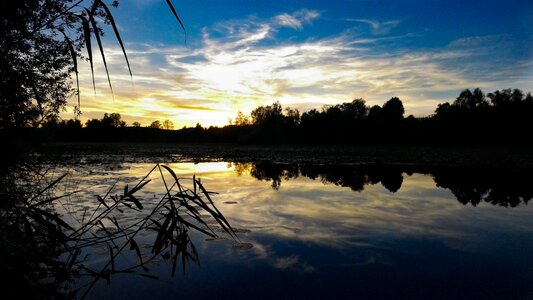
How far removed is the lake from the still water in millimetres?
19

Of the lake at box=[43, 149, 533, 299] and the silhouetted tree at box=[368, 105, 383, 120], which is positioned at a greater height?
the silhouetted tree at box=[368, 105, 383, 120]

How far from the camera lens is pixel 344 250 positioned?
6.23 metres

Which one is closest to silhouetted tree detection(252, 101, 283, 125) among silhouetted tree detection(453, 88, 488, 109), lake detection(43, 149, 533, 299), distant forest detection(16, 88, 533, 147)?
distant forest detection(16, 88, 533, 147)

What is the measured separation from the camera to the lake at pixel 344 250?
463cm

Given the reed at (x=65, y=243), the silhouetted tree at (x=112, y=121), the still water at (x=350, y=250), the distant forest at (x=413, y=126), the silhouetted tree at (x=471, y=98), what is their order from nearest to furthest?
1. the reed at (x=65, y=243)
2. the still water at (x=350, y=250)
3. the distant forest at (x=413, y=126)
4. the silhouetted tree at (x=471, y=98)
5. the silhouetted tree at (x=112, y=121)

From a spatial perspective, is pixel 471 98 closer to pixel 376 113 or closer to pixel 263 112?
pixel 376 113

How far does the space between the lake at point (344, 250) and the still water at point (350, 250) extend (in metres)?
0.02

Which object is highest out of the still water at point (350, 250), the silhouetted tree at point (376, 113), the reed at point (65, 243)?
the silhouetted tree at point (376, 113)

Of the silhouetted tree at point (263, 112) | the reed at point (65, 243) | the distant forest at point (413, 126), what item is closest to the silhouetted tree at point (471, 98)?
the distant forest at point (413, 126)

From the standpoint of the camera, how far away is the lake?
15.2 feet

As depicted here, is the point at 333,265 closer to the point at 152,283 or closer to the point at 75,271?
the point at 152,283

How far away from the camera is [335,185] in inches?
552

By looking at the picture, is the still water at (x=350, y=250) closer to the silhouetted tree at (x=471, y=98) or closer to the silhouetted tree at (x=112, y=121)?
the silhouetted tree at (x=471, y=98)

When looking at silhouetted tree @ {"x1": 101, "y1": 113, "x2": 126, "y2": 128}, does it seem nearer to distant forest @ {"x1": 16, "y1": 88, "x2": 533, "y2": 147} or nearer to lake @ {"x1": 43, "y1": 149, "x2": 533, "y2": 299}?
distant forest @ {"x1": 16, "y1": 88, "x2": 533, "y2": 147}
